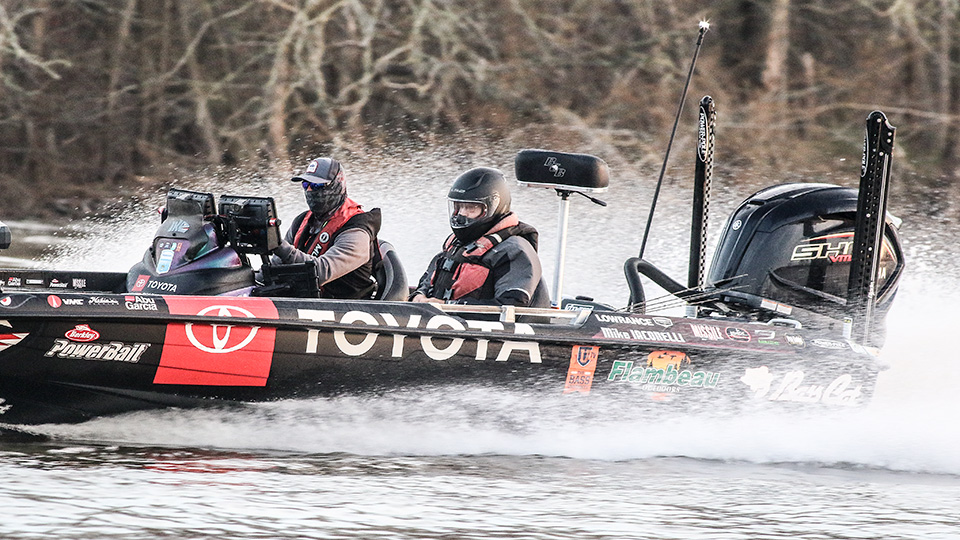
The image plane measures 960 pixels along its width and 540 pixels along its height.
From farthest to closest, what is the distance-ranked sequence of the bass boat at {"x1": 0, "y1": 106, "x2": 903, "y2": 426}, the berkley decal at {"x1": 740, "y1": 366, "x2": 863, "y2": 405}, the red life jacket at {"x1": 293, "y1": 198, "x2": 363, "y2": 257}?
the red life jacket at {"x1": 293, "y1": 198, "x2": 363, "y2": 257} < the berkley decal at {"x1": 740, "y1": 366, "x2": 863, "y2": 405} < the bass boat at {"x1": 0, "y1": 106, "x2": 903, "y2": 426}

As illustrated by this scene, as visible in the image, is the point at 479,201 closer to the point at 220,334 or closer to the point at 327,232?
the point at 327,232

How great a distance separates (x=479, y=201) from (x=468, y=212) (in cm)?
9

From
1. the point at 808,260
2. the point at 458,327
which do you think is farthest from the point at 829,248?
the point at 458,327

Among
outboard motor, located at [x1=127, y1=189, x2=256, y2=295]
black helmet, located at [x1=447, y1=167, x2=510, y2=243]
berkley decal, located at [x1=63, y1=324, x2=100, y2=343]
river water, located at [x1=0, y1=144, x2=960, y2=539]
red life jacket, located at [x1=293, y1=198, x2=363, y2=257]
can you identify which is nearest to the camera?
river water, located at [x1=0, y1=144, x2=960, y2=539]

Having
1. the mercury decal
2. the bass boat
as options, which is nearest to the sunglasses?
the bass boat

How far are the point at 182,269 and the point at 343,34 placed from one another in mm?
9779

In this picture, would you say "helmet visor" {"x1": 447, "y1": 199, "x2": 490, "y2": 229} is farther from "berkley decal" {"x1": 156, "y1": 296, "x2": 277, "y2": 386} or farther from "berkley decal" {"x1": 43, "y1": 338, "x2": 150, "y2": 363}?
"berkley decal" {"x1": 43, "y1": 338, "x2": 150, "y2": 363}

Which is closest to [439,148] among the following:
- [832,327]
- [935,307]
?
[935,307]

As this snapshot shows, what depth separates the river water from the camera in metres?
4.65

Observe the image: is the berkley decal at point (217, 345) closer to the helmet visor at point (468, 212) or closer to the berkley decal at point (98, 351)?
the berkley decal at point (98, 351)

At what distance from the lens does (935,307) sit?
9.29m

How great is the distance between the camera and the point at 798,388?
6.46 m

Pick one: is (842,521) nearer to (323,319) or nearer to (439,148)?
(323,319)

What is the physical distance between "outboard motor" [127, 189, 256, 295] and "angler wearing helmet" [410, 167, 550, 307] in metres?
1.04
